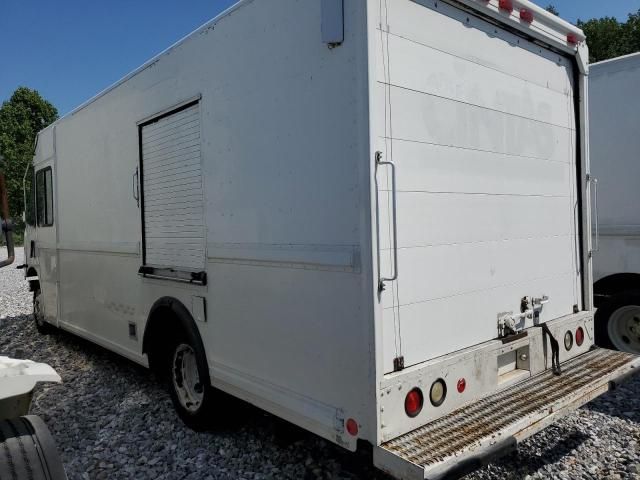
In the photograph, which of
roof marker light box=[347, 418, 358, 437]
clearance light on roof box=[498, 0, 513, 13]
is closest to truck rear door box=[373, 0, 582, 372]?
clearance light on roof box=[498, 0, 513, 13]

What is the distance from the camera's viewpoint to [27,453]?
7.05ft

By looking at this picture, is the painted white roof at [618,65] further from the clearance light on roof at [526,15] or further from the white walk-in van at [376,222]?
the clearance light on roof at [526,15]

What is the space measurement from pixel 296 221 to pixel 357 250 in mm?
507

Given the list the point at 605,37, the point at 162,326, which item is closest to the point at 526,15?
the point at 162,326

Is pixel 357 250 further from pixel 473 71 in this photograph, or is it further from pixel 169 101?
pixel 169 101

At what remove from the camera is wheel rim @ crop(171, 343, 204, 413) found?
4.16 meters

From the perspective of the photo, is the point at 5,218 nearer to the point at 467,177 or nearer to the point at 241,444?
the point at 241,444

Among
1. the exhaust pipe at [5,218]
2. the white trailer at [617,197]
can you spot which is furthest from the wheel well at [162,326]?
the white trailer at [617,197]

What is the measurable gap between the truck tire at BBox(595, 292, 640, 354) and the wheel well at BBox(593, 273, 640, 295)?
10 centimetres

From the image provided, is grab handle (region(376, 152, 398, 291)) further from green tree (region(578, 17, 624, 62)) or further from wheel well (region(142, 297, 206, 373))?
green tree (region(578, 17, 624, 62))

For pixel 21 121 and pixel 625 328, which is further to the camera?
pixel 21 121

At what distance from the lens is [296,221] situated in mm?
2920

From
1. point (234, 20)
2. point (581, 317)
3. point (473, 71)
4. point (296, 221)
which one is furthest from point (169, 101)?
point (581, 317)

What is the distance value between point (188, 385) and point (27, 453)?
2131 mm
